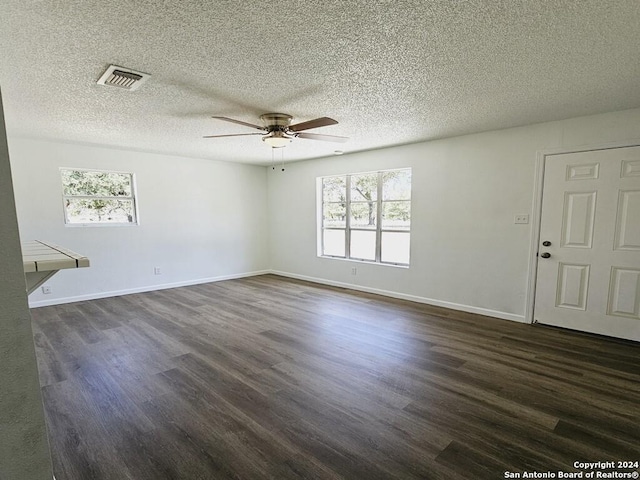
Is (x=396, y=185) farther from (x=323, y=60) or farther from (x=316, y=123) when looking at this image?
(x=323, y=60)

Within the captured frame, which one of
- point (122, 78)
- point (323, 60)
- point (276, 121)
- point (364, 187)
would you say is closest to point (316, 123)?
point (276, 121)

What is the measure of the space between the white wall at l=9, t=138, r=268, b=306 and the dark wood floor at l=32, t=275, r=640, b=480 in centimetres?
119

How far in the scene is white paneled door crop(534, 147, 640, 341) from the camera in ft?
10.5

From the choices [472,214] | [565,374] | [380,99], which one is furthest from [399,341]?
[380,99]

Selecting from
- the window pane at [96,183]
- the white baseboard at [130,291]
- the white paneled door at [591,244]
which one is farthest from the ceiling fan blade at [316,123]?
the white baseboard at [130,291]

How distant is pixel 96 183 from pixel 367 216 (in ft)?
14.7

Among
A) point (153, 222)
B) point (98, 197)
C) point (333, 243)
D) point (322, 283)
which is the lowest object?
point (322, 283)

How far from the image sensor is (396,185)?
506 cm

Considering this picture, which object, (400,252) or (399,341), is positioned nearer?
(399,341)

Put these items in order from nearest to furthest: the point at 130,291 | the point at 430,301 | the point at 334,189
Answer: the point at 430,301
the point at 130,291
the point at 334,189

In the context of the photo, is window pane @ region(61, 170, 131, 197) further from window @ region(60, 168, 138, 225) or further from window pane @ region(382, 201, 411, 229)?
window pane @ region(382, 201, 411, 229)

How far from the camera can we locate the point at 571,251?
3518 mm

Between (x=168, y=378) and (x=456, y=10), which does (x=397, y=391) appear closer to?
(x=168, y=378)

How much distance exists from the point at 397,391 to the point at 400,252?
2942 millimetres
